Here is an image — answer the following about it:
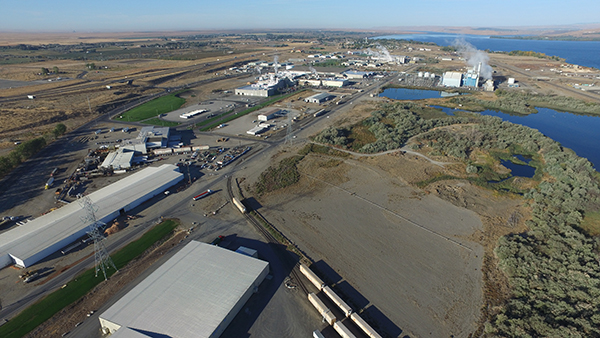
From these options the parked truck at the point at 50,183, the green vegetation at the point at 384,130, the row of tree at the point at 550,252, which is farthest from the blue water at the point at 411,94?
the parked truck at the point at 50,183

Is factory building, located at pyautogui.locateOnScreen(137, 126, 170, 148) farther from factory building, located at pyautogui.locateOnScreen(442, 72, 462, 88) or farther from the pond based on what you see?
factory building, located at pyautogui.locateOnScreen(442, 72, 462, 88)

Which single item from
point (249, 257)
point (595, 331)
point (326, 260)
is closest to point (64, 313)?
point (249, 257)

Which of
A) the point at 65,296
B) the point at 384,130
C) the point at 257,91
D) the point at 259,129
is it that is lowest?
the point at 65,296

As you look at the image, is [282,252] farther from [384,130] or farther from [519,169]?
[519,169]

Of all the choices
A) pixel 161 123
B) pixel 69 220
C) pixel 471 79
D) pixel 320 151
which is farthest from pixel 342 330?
pixel 471 79

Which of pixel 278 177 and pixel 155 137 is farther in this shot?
pixel 155 137

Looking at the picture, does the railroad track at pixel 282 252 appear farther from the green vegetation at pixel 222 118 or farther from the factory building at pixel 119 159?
the green vegetation at pixel 222 118
